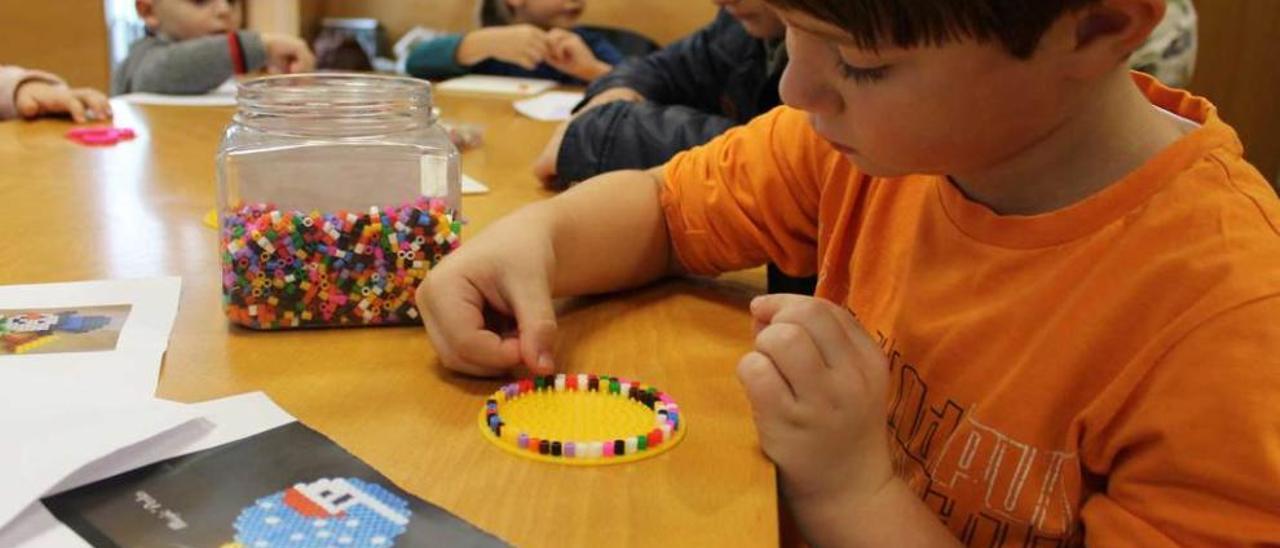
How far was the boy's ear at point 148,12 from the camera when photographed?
83.4 inches

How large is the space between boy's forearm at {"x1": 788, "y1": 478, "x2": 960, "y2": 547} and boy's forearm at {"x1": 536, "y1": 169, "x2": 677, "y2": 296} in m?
0.26

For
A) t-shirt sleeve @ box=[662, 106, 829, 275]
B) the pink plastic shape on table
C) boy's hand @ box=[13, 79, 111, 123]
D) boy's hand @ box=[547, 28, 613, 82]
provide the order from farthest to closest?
boy's hand @ box=[547, 28, 613, 82] → boy's hand @ box=[13, 79, 111, 123] → the pink plastic shape on table → t-shirt sleeve @ box=[662, 106, 829, 275]

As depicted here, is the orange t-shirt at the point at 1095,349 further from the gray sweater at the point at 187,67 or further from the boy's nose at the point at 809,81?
the gray sweater at the point at 187,67

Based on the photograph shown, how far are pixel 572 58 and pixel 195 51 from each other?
0.76 m

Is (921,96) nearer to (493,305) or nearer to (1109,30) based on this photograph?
(1109,30)

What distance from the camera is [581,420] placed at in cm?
55

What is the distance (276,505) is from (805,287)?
1.65 ft

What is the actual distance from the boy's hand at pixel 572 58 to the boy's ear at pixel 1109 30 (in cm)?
179

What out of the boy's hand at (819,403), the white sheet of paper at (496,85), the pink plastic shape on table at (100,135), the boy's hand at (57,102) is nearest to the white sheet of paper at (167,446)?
the boy's hand at (819,403)

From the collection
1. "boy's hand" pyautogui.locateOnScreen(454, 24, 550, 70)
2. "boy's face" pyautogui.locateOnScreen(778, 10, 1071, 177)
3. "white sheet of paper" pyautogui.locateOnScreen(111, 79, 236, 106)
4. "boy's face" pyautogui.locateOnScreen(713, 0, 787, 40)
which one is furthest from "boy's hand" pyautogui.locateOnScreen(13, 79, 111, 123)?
"boy's face" pyautogui.locateOnScreen(778, 10, 1071, 177)

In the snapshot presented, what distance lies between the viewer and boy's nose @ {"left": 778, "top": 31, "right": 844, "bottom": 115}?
0.52 metres

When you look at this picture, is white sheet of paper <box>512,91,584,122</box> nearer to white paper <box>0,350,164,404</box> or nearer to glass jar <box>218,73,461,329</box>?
glass jar <box>218,73,461,329</box>

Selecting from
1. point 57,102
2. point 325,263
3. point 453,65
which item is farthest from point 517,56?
point 325,263

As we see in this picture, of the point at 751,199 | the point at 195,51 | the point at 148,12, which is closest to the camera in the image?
the point at 751,199
